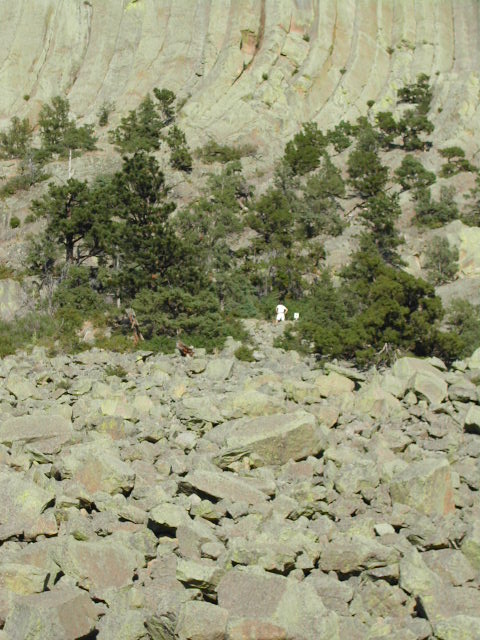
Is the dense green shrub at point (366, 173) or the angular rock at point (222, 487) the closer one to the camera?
the angular rock at point (222, 487)

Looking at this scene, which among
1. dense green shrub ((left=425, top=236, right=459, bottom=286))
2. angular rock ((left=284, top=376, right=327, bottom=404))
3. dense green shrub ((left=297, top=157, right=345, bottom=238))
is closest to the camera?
angular rock ((left=284, top=376, right=327, bottom=404))

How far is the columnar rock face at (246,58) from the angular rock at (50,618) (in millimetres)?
39836

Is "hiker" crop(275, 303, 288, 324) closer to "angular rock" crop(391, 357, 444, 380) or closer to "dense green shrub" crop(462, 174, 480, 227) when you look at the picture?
"angular rock" crop(391, 357, 444, 380)

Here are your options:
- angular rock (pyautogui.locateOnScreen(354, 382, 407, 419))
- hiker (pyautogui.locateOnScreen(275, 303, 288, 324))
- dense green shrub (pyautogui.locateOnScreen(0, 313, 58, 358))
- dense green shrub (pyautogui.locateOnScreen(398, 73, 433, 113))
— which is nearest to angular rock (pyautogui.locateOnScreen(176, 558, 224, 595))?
angular rock (pyautogui.locateOnScreen(354, 382, 407, 419))

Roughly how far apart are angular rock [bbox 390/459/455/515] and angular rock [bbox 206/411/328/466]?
55.9 inches

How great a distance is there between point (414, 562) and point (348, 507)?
147 centimetres

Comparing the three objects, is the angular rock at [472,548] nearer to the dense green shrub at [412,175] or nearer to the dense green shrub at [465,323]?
the dense green shrub at [465,323]

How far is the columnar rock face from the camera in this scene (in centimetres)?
4575

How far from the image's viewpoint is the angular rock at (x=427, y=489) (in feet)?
25.7

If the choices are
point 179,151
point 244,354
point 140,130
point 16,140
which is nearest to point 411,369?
point 244,354

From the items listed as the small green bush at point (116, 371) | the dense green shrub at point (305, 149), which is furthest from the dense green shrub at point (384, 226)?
the small green bush at point (116, 371)

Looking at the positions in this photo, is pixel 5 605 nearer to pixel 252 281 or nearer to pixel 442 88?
pixel 252 281

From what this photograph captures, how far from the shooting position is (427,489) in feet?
25.8

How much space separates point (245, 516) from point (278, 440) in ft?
6.43
